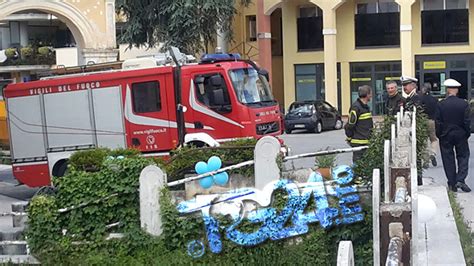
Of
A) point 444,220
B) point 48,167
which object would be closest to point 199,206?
point 444,220

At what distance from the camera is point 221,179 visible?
36.7ft

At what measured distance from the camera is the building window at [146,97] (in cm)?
1751

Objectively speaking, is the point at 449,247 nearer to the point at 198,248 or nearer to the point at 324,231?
the point at 324,231

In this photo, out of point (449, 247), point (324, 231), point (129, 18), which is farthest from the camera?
point (129, 18)

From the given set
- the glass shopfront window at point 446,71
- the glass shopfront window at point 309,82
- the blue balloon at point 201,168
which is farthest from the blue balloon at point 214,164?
the glass shopfront window at point 309,82

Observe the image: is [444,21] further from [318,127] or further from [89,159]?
[89,159]

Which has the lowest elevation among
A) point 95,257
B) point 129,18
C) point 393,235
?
point 95,257

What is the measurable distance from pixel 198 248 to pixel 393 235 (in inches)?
207

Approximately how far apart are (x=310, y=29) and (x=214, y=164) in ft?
107

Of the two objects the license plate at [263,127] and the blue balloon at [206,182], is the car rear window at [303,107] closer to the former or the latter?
the license plate at [263,127]

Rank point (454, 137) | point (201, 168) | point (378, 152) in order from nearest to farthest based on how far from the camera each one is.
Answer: point (378, 152), point (201, 168), point (454, 137)

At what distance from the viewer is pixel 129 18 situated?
3656 cm

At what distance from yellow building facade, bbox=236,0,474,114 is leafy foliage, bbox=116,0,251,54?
7.10m

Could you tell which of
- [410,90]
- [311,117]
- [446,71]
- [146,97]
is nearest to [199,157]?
[410,90]
